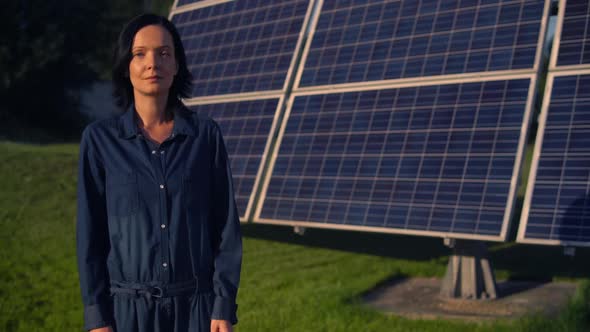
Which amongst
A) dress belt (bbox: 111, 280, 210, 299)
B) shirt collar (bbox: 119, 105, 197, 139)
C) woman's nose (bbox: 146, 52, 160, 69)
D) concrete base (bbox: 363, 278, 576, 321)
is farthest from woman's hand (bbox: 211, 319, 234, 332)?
concrete base (bbox: 363, 278, 576, 321)

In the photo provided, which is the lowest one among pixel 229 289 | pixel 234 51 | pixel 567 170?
pixel 229 289

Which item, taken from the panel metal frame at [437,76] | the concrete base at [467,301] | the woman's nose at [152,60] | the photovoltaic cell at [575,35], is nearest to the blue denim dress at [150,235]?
the woman's nose at [152,60]

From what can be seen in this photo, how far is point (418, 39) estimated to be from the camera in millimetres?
12648

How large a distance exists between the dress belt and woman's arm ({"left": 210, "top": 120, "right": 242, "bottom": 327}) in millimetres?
175

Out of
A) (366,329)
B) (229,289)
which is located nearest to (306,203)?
(366,329)

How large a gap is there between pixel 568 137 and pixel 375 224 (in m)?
2.87

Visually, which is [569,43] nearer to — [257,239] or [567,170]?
[567,170]

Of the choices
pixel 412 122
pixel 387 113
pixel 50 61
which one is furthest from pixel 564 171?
pixel 50 61

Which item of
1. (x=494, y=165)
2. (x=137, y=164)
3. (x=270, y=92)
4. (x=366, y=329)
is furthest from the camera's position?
(x=270, y=92)

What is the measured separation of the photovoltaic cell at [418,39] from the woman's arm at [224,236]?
7.43m

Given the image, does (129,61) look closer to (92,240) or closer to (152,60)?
(152,60)

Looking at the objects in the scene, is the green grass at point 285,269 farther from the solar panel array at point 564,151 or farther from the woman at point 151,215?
the woman at point 151,215

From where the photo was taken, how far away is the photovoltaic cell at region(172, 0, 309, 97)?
48.9 feet

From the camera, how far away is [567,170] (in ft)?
31.8
